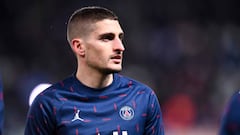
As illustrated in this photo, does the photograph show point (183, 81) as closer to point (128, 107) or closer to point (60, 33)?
point (60, 33)

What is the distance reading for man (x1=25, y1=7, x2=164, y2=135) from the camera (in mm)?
2924

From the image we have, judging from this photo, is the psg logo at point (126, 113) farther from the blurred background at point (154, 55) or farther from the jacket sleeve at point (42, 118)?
the blurred background at point (154, 55)

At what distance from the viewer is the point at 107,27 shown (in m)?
2.98

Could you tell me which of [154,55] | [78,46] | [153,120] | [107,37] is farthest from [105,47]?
[154,55]

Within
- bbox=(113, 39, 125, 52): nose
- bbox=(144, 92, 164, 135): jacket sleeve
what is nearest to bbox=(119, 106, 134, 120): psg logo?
bbox=(144, 92, 164, 135): jacket sleeve

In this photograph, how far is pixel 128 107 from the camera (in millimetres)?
3025

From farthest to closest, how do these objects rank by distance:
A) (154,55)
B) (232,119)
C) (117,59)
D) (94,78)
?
1. (154,55)
2. (94,78)
3. (117,59)
4. (232,119)

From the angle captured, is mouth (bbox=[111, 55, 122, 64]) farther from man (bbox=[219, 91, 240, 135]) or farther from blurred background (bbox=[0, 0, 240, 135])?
blurred background (bbox=[0, 0, 240, 135])

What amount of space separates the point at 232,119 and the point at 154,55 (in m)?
6.28

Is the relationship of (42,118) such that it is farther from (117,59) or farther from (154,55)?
(154,55)

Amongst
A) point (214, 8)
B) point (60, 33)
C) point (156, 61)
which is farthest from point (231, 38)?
point (60, 33)

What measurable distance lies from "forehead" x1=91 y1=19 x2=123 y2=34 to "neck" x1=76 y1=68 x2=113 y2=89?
21 cm

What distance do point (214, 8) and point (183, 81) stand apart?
1596 millimetres

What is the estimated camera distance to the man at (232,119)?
8.50 feet
